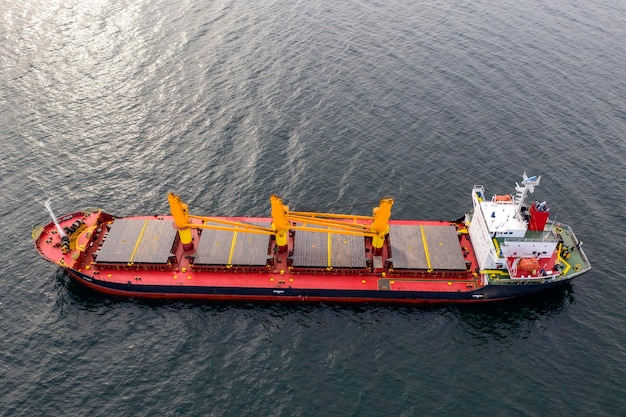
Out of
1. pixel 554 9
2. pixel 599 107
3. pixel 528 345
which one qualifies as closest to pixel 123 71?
pixel 528 345

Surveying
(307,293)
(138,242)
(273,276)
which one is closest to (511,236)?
(307,293)

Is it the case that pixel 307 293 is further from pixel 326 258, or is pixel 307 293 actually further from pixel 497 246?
pixel 497 246

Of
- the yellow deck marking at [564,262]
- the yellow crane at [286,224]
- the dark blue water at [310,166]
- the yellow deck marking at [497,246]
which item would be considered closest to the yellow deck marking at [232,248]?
the yellow crane at [286,224]

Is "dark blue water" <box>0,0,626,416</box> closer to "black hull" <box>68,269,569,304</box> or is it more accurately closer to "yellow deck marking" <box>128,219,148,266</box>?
"black hull" <box>68,269,569,304</box>

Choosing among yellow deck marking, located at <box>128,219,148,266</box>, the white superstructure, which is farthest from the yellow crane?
the white superstructure

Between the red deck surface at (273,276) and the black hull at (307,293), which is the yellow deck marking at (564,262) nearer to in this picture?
the black hull at (307,293)

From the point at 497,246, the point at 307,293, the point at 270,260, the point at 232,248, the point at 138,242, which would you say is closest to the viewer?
the point at 497,246
